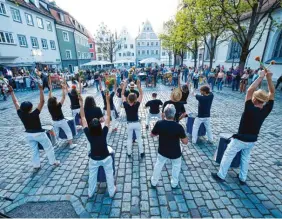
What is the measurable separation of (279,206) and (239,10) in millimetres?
15595

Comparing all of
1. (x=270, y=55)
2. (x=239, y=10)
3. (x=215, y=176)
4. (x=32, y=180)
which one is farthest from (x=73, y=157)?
(x=270, y=55)

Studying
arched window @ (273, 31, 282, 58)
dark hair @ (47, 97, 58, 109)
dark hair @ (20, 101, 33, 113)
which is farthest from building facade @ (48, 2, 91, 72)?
arched window @ (273, 31, 282, 58)

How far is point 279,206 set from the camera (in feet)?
10.5

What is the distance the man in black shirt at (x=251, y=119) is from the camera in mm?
3078

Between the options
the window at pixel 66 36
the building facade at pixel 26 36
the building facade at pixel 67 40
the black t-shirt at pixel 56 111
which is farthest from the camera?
the window at pixel 66 36

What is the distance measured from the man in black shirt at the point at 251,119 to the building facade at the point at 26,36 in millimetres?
20956

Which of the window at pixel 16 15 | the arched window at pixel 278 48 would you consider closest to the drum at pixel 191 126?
the arched window at pixel 278 48

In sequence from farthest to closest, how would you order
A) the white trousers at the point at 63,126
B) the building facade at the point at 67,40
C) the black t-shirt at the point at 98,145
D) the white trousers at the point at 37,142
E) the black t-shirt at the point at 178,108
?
the building facade at the point at 67,40 → the black t-shirt at the point at 178,108 → the white trousers at the point at 63,126 → the white trousers at the point at 37,142 → the black t-shirt at the point at 98,145

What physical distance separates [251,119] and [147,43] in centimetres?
5530

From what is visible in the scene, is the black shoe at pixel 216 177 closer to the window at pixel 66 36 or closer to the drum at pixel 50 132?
the drum at pixel 50 132

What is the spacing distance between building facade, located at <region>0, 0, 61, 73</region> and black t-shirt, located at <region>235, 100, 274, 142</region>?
68.9 feet

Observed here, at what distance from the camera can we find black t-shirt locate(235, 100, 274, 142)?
3.13 metres

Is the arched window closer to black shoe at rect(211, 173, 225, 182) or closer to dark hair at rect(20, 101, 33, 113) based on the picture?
black shoe at rect(211, 173, 225, 182)

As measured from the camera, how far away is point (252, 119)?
10.6ft
